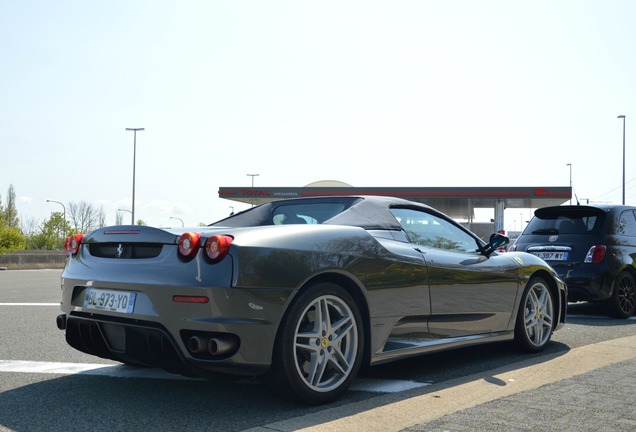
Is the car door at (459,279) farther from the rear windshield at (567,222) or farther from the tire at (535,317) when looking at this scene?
the rear windshield at (567,222)

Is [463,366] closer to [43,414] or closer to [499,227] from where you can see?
[43,414]

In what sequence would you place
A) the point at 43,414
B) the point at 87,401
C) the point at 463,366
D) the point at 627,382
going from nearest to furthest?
1. the point at 43,414
2. the point at 87,401
3. the point at 627,382
4. the point at 463,366

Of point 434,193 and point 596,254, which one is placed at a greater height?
point 434,193

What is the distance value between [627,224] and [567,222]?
91 centimetres

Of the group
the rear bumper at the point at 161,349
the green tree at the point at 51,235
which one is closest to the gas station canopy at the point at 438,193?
the green tree at the point at 51,235

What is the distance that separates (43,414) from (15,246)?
133 feet

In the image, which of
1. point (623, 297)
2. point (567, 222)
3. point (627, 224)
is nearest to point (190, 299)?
point (567, 222)

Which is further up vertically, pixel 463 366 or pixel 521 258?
pixel 521 258

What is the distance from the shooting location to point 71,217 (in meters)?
94.2

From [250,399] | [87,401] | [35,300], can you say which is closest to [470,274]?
[250,399]

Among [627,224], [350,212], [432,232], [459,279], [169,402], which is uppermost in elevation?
[627,224]

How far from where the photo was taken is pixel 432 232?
216 inches

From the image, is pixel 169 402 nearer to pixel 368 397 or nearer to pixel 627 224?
pixel 368 397

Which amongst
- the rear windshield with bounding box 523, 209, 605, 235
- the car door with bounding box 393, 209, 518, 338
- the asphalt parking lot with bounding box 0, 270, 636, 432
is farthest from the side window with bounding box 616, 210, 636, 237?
the car door with bounding box 393, 209, 518, 338
